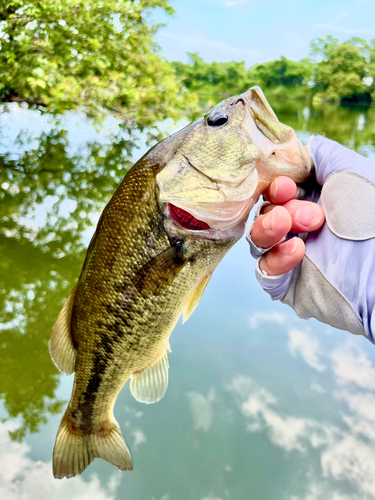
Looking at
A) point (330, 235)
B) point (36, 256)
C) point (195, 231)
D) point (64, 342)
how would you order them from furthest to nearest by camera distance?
point (36, 256)
point (64, 342)
point (330, 235)
point (195, 231)

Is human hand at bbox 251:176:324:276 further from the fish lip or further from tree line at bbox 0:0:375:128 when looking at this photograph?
tree line at bbox 0:0:375:128

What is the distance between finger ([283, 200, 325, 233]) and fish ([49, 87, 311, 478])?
0.42 ft

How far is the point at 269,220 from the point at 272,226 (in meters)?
0.03

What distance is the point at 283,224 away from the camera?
1480mm

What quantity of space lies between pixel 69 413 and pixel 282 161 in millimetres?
1761

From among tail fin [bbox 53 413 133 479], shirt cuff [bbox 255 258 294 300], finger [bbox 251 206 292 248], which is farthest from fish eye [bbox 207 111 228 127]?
tail fin [bbox 53 413 133 479]

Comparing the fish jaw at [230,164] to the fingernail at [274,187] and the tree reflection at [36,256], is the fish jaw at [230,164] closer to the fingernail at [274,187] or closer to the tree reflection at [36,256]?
the fingernail at [274,187]

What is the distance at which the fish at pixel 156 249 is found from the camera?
1.45m

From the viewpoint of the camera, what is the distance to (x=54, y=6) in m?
6.50

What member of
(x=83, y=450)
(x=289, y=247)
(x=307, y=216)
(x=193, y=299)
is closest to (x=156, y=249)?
(x=193, y=299)

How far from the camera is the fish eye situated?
1.47 m

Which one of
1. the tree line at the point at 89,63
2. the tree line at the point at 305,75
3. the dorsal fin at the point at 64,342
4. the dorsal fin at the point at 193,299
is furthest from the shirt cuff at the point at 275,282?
the tree line at the point at 305,75

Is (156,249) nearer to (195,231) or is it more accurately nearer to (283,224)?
(195,231)

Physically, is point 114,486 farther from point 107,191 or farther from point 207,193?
point 107,191
